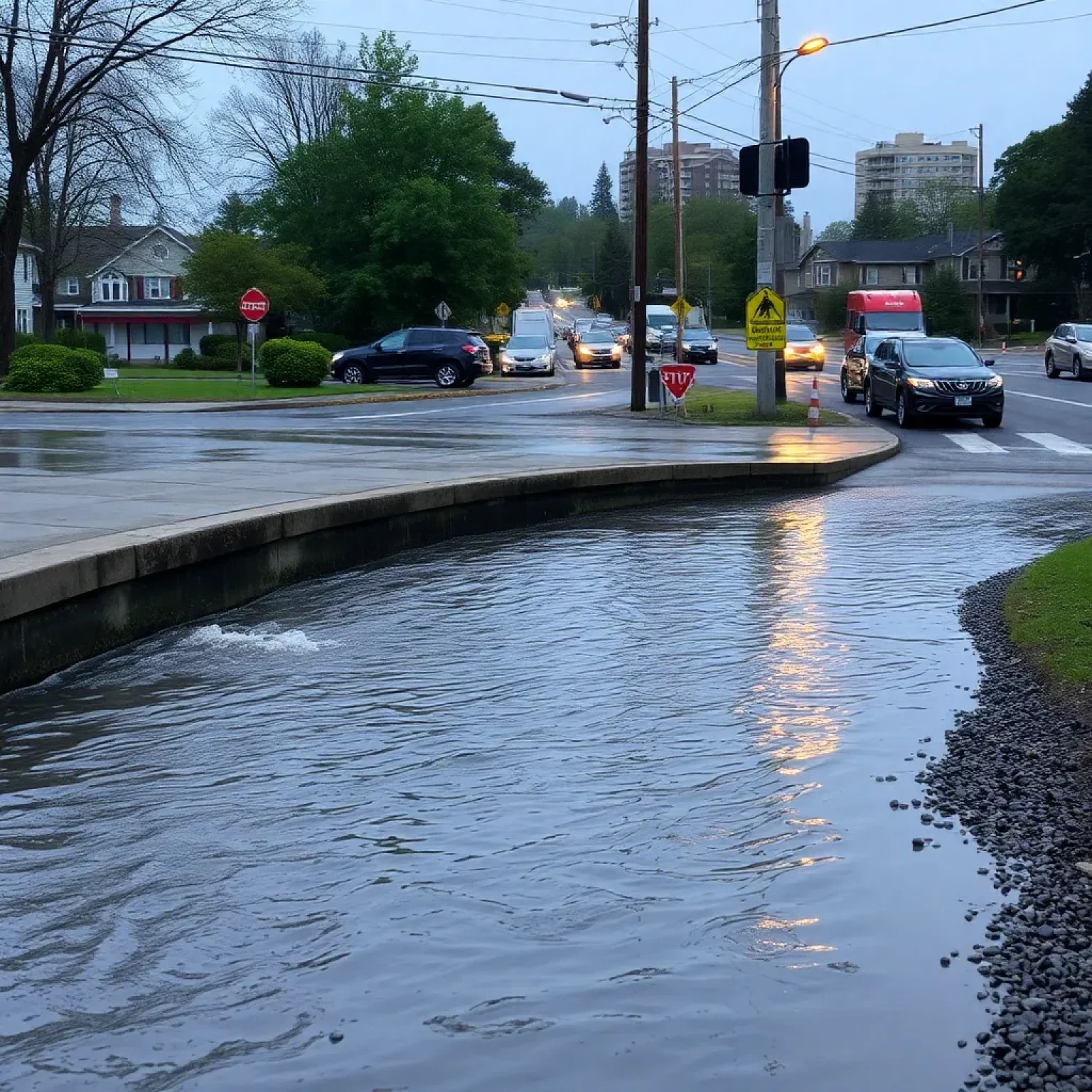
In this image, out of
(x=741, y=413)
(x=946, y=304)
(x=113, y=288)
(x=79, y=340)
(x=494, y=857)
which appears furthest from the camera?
(x=113, y=288)

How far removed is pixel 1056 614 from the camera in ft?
28.3

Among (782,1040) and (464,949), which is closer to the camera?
(782,1040)

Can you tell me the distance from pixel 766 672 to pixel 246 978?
4244 mm

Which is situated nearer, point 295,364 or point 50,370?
point 50,370

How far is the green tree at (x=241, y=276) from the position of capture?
189 feet

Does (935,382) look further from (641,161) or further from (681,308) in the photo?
(681,308)

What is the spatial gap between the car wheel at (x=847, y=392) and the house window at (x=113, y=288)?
69420mm

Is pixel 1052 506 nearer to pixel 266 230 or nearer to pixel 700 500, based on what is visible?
pixel 700 500

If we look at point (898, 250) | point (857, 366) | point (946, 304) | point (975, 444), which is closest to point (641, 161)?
point (857, 366)

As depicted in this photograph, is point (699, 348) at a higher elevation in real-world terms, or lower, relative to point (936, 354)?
higher

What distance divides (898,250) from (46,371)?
9918cm

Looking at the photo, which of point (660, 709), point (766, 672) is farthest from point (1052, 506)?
point (660, 709)

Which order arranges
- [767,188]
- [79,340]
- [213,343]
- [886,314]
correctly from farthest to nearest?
[213,343]
[79,340]
[886,314]
[767,188]

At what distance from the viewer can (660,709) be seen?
7.32 m
